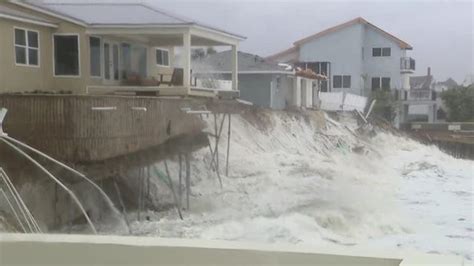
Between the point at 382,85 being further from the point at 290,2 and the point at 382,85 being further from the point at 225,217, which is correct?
the point at 225,217

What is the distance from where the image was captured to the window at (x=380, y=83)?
2.81 m

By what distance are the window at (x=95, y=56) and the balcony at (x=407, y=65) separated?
56.1 inches

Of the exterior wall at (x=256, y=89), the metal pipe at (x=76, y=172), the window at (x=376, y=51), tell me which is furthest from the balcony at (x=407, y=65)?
the metal pipe at (x=76, y=172)

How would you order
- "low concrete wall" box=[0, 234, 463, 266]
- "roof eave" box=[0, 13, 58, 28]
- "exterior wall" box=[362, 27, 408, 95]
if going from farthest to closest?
"roof eave" box=[0, 13, 58, 28], "exterior wall" box=[362, 27, 408, 95], "low concrete wall" box=[0, 234, 463, 266]

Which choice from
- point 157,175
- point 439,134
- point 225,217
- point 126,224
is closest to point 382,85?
point 439,134

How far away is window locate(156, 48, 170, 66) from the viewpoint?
2.90 metres

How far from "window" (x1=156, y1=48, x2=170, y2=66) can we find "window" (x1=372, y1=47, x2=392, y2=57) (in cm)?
96

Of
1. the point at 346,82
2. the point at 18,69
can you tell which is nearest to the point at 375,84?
the point at 346,82

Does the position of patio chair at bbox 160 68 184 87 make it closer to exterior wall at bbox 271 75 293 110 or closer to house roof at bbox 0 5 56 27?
exterior wall at bbox 271 75 293 110

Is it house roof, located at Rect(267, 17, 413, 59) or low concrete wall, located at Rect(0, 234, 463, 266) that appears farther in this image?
house roof, located at Rect(267, 17, 413, 59)

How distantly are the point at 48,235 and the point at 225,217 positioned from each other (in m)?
0.79

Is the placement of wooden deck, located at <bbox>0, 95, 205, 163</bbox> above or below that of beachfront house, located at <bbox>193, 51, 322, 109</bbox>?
below

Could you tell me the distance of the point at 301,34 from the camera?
2.80m

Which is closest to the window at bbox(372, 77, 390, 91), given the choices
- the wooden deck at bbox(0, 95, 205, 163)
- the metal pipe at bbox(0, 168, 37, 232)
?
the wooden deck at bbox(0, 95, 205, 163)
